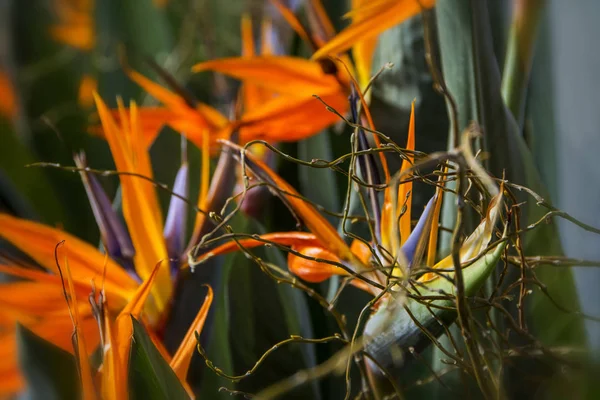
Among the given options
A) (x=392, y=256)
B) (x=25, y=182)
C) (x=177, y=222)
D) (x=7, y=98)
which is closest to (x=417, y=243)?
(x=392, y=256)

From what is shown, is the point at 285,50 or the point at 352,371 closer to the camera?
the point at 352,371

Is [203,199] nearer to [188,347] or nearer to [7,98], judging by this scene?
[188,347]

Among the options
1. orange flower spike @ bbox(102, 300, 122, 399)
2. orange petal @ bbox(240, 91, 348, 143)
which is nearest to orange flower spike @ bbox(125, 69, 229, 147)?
orange petal @ bbox(240, 91, 348, 143)

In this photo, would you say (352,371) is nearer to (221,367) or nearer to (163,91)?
(221,367)

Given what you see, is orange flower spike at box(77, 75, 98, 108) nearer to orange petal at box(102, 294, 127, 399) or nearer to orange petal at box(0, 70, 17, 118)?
orange petal at box(0, 70, 17, 118)

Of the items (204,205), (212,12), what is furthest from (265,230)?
(212,12)

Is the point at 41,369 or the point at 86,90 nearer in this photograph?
the point at 41,369

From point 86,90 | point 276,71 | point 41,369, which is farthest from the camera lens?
point 86,90
